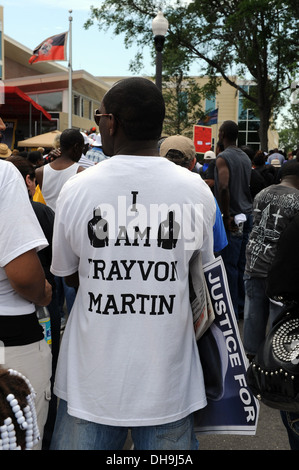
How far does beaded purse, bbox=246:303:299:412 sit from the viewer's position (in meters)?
1.80

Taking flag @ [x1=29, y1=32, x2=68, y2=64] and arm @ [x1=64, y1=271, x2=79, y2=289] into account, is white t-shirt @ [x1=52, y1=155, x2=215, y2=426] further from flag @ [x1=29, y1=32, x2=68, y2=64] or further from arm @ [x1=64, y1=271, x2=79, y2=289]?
flag @ [x1=29, y1=32, x2=68, y2=64]

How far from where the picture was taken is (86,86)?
1420 inches

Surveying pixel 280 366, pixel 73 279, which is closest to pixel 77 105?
pixel 73 279

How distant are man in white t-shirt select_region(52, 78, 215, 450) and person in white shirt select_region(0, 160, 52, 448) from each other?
0.13 metres

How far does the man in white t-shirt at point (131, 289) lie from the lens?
6.21 ft

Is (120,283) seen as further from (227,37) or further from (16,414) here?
(227,37)

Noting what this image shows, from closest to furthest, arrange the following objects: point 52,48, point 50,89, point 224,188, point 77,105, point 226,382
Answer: point 226,382
point 224,188
point 52,48
point 50,89
point 77,105

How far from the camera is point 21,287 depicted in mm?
2016

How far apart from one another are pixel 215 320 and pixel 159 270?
0.39m

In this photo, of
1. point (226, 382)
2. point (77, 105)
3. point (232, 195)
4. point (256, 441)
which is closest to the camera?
point (226, 382)

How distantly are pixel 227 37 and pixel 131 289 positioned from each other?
21490 mm
